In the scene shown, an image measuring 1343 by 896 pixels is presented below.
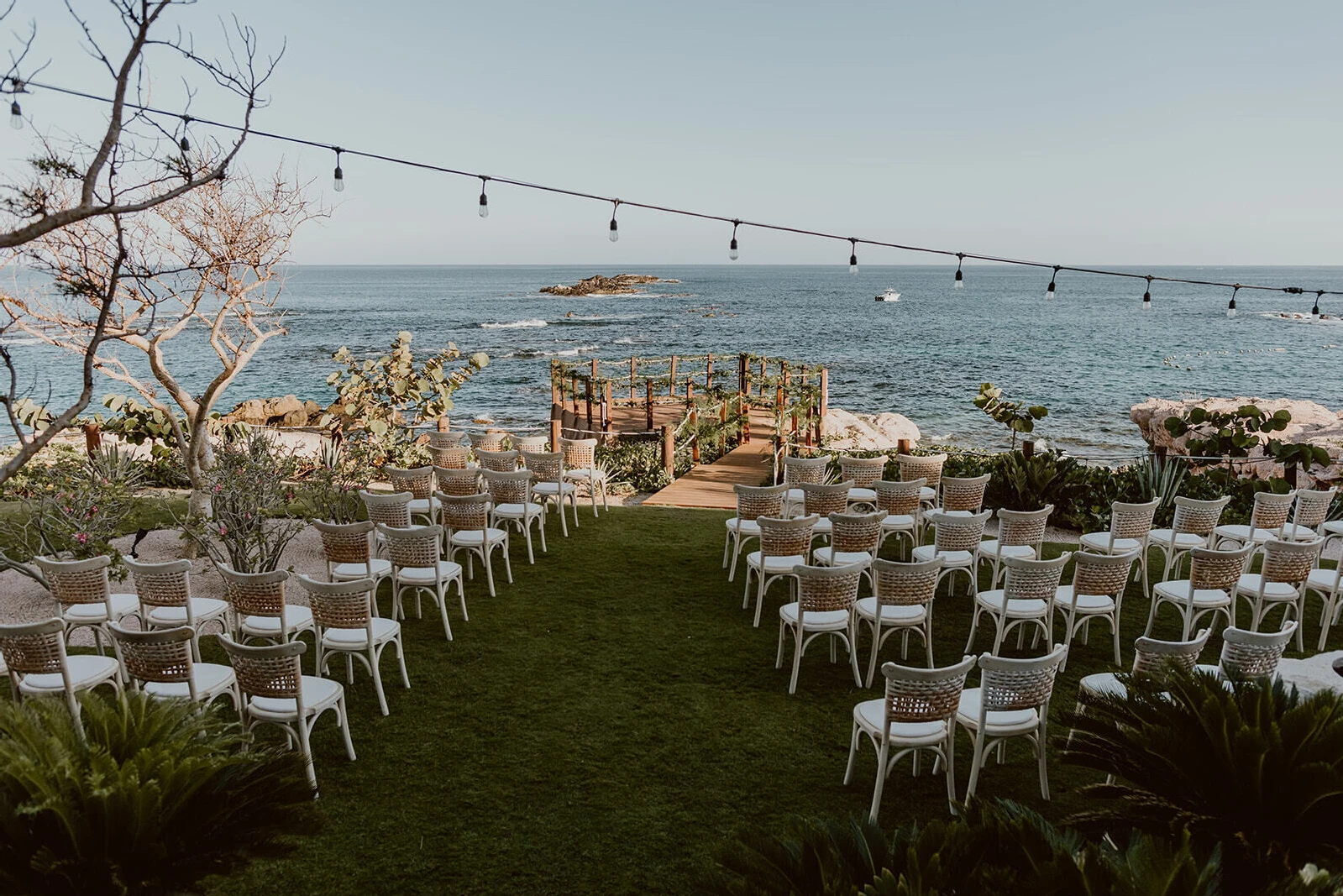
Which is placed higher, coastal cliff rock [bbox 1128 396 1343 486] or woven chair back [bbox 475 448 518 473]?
woven chair back [bbox 475 448 518 473]

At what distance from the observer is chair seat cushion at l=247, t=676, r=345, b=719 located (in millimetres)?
4727

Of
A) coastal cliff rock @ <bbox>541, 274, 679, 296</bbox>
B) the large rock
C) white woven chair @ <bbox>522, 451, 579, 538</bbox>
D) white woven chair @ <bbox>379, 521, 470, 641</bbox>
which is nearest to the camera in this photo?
white woven chair @ <bbox>379, 521, 470, 641</bbox>

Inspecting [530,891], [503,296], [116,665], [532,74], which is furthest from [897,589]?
[503,296]

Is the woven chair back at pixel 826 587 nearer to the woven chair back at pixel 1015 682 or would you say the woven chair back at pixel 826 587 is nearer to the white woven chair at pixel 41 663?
the woven chair back at pixel 1015 682

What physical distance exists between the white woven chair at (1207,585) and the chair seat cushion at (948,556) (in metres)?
1.37

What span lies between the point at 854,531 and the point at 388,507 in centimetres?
398

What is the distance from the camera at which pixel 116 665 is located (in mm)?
5395

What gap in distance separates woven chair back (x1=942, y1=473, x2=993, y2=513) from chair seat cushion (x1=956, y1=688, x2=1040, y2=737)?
3.84m

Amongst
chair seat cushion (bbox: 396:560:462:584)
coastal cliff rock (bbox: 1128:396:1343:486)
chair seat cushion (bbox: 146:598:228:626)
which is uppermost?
chair seat cushion (bbox: 396:560:462:584)

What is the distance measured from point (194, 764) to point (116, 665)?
250 cm

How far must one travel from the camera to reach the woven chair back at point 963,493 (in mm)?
8383

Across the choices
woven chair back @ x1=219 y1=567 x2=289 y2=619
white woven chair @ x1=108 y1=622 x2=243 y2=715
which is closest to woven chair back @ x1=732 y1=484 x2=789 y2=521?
woven chair back @ x1=219 y1=567 x2=289 y2=619

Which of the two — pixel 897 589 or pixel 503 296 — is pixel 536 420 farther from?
pixel 503 296

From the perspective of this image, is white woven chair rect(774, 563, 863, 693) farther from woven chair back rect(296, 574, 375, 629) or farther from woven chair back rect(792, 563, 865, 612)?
woven chair back rect(296, 574, 375, 629)
